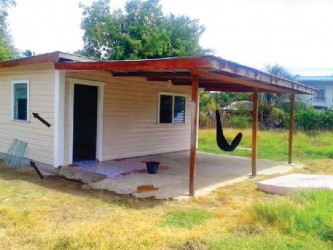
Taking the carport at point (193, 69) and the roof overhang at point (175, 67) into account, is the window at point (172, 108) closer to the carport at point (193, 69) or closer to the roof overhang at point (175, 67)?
the roof overhang at point (175, 67)

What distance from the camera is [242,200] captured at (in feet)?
17.4

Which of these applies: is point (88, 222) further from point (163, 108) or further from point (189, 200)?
point (163, 108)

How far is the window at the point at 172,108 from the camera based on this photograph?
975 cm

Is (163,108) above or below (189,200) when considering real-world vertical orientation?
above

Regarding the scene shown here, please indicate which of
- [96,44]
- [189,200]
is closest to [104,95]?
[189,200]

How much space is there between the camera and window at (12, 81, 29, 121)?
7527mm

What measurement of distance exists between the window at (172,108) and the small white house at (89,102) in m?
0.21

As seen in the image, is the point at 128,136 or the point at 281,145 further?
the point at 281,145

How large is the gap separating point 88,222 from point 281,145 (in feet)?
32.9

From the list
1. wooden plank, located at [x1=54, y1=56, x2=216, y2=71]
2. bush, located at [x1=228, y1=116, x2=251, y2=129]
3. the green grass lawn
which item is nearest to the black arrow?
wooden plank, located at [x1=54, y1=56, x2=216, y2=71]

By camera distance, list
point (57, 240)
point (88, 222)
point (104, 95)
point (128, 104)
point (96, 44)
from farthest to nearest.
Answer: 1. point (96, 44)
2. point (128, 104)
3. point (104, 95)
4. point (88, 222)
5. point (57, 240)

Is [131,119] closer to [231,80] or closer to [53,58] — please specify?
[53,58]

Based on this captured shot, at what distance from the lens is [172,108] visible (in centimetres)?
1015

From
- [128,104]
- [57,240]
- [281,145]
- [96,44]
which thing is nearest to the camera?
[57,240]
